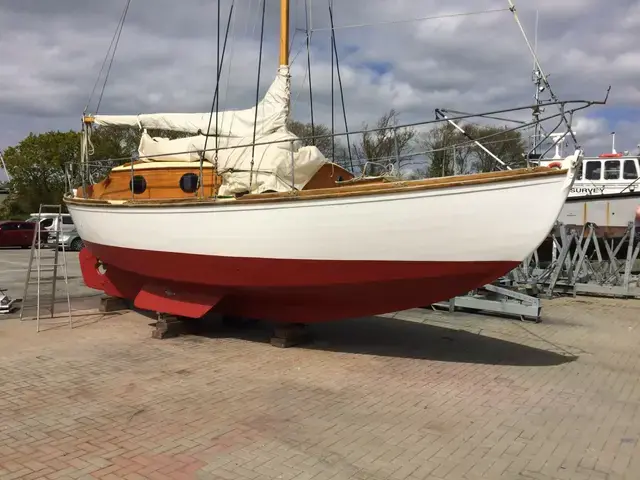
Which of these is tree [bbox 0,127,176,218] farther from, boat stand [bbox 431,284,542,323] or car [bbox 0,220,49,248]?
boat stand [bbox 431,284,542,323]

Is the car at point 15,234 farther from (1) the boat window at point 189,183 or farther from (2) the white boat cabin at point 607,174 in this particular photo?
(2) the white boat cabin at point 607,174

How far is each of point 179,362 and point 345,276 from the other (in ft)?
7.74

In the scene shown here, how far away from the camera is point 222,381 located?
20.1 feet

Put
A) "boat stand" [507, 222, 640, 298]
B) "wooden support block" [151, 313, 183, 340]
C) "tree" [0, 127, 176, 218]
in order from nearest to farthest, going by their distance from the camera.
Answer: "wooden support block" [151, 313, 183, 340]
"boat stand" [507, 222, 640, 298]
"tree" [0, 127, 176, 218]

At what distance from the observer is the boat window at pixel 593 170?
1816 cm

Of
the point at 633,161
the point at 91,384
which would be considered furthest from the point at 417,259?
the point at 633,161

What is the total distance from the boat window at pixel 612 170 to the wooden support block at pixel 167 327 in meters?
15.5

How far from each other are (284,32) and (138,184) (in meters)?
3.32

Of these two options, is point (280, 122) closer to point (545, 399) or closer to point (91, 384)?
point (91, 384)

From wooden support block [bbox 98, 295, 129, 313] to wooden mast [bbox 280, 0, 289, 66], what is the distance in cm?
523

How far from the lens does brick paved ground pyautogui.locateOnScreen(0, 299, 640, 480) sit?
417 centimetres

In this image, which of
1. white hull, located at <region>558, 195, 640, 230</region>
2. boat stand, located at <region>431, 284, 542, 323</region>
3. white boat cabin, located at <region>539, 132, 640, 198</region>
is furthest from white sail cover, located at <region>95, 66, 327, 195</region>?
white boat cabin, located at <region>539, 132, 640, 198</region>

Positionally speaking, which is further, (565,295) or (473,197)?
(565,295)

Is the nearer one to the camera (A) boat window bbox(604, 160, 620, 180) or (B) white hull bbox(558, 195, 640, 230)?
(B) white hull bbox(558, 195, 640, 230)
